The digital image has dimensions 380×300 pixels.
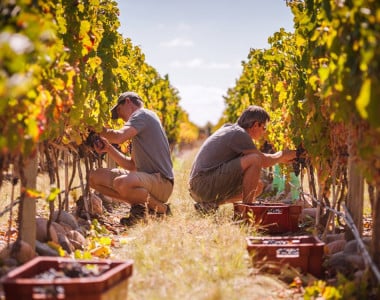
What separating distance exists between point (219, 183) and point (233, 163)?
0.27 meters

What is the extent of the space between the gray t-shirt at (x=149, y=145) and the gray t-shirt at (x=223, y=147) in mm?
383

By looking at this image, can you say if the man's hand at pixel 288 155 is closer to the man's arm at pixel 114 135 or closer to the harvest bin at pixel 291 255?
the man's arm at pixel 114 135

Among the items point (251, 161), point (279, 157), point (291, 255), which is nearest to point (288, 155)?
point (279, 157)

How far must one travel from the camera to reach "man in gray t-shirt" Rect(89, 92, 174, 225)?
21.2ft

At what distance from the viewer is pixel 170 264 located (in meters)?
3.96

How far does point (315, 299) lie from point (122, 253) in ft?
5.60

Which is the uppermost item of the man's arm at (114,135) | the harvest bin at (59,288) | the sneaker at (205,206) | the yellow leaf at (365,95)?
Answer: the yellow leaf at (365,95)

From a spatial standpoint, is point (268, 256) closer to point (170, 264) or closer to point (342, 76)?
point (170, 264)

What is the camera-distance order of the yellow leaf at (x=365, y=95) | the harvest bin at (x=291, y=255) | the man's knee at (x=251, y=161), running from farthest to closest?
the man's knee at (x=251, y=161), the harvest bin at (x=291, y=255), the yellow leaf at (x=365, y=95)

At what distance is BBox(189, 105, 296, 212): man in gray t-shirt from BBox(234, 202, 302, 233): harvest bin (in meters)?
0.60

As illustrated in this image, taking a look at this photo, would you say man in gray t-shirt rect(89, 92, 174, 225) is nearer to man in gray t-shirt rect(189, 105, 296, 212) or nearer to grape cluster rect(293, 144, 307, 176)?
man in gray t-shirt rect(189, 105, 296, 212)

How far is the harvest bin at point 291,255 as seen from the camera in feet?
13.3

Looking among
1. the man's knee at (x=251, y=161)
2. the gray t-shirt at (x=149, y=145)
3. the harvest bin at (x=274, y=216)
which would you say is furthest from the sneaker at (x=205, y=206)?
the harvest bin at (x=274, y=216)

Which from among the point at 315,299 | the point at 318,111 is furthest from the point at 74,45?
the point at 315,299
